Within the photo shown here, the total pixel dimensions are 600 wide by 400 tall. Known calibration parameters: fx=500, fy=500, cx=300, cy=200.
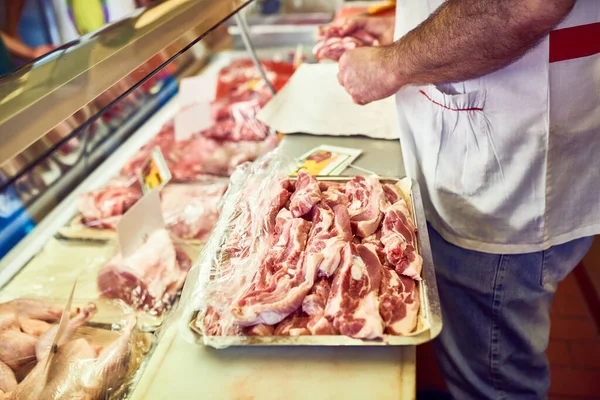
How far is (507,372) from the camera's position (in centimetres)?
191

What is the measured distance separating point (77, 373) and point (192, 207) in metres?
0.96

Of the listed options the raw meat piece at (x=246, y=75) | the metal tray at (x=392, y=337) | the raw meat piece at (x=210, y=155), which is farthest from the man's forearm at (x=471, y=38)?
the raw meat piece at (x=246, y=75)

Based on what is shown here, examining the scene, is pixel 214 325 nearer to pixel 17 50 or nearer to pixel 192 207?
pixel 192 207

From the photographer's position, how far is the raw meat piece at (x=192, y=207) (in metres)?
2.10

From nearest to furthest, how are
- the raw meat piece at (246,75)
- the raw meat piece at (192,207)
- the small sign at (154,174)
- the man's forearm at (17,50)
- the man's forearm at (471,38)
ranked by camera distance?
the man's forearm at (471,38) < the small sign at (154,174) < the raw meat piece at (192,207) < the raw meat piece at (246,75) < the man's forearm at (17,50)

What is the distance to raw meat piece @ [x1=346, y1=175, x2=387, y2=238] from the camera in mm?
1461

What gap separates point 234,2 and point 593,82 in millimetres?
1194

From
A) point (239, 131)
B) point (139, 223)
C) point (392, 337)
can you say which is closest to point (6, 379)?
point (139, 223)

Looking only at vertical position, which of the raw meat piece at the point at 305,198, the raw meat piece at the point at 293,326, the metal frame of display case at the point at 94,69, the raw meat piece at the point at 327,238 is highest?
the metal frame of display case at the point at 94,69

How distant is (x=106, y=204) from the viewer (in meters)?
2.15

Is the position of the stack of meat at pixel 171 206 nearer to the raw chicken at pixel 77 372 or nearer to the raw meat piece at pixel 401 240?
the raw chicken at pixel 77 372

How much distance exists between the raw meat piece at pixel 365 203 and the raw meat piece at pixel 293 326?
344 millimetres

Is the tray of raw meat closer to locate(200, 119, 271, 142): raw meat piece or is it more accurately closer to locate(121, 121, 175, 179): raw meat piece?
locate(121, 121, 175, 179): raw meat piece

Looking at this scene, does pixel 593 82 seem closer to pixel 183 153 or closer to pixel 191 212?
pixel 191 212
